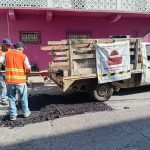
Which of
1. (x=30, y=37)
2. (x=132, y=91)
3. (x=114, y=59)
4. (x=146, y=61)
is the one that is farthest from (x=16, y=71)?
(x=30, y=37)

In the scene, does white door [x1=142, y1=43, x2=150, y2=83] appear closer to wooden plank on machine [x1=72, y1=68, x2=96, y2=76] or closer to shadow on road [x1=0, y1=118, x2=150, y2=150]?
wooden plank on machine [x1=72, y1=68, x2=96, y2=76]

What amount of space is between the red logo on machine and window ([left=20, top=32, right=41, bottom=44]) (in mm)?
6296

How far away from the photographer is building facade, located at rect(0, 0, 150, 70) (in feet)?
42.4

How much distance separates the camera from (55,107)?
7.97 metres

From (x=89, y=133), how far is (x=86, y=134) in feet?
0.27

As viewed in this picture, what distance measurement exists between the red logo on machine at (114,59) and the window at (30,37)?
6296 mm

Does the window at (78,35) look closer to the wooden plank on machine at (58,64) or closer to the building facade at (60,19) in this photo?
the building facade at (60,19)

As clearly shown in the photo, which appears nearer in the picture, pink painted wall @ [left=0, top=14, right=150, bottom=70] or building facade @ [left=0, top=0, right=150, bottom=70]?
building facade @ [left=0, top=0, right=150, bottom=70]

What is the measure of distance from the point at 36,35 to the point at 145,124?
8784 mm

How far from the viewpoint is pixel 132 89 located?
10344 mm

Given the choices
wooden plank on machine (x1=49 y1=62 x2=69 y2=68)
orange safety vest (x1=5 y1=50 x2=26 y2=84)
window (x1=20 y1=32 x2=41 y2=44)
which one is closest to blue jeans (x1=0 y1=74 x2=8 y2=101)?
wooden plank on machine (x1=49 y1=62 x2=69 y2=68)

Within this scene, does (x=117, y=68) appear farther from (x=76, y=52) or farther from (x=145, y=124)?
(x=145, y=124)

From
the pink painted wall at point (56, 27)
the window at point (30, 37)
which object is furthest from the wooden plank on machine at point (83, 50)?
the window at point (30, 37)

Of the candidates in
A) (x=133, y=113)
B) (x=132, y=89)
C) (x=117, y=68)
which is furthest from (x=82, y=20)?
(x=133, y=113)
